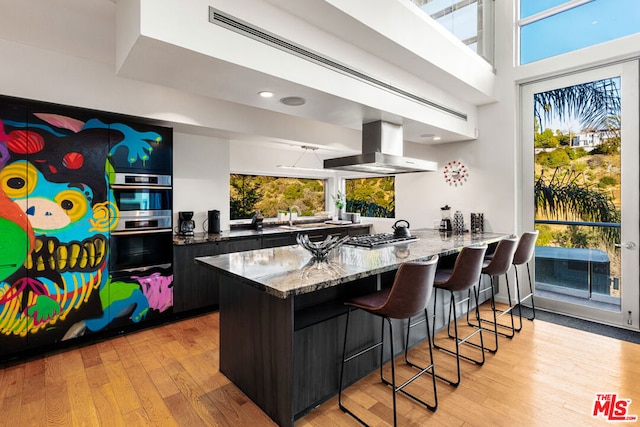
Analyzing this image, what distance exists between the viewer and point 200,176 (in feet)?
14.2

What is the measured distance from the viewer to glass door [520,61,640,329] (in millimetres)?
3445

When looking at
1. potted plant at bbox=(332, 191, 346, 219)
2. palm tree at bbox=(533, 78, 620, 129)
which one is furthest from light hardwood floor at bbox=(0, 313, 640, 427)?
potted plant at bbox=(332, 191, 346, 219)

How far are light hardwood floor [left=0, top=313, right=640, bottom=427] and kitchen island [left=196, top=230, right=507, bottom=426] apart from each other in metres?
0.15

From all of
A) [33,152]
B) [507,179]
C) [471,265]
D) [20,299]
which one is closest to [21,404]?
[20,299]

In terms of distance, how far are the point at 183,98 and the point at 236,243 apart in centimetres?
178

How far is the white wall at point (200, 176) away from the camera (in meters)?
4.14

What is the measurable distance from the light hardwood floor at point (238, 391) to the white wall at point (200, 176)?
1760 mm

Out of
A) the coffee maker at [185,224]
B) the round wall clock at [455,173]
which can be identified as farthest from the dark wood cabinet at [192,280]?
the round wall clock at [455,173]

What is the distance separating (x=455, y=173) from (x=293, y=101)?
9.84 feet

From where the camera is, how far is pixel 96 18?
2359 millimetres

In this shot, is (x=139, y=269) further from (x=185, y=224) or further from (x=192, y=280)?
(x=185, y=224)

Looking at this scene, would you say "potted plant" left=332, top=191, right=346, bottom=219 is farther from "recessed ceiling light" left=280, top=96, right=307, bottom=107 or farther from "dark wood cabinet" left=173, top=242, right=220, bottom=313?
"recessed ceiling light" left=280, top=96, right=307, bottom=107

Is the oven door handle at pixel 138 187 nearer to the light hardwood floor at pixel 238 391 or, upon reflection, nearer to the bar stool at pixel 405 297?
the light hardwood floor at pixel 238 391

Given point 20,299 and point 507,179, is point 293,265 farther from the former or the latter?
point 507,179
